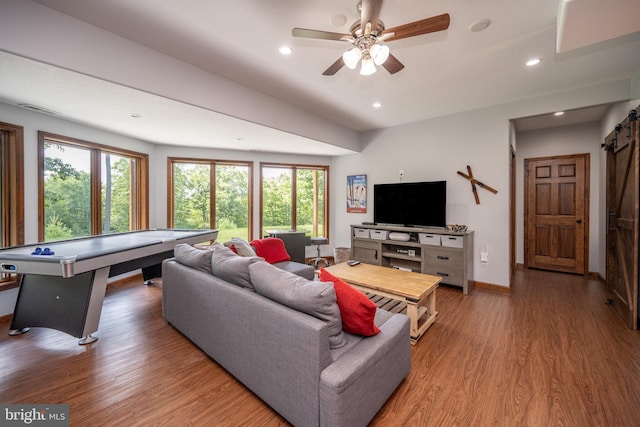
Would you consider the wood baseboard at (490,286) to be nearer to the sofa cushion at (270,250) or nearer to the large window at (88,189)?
the sofa cushion at (270,250)

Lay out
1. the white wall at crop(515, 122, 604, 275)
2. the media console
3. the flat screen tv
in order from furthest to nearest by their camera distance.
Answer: the white wall at crop(515, 122, 604, 275)
the flat screen tv
the media console

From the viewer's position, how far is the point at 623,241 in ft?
9.39

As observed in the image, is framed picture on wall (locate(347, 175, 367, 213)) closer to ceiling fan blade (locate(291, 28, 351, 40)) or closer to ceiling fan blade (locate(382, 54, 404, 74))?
ceiling fan blade (locate(382, 54, 404, 74))

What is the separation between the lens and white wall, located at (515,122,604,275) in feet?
14.1

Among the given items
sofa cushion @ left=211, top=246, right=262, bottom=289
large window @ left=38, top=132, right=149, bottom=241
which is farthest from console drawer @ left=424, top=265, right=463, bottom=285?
large window @ left=38, top=132, right=149, bottom=241

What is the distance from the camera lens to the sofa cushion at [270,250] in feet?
11.0

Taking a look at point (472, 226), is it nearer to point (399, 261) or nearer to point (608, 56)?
point (399, 261)

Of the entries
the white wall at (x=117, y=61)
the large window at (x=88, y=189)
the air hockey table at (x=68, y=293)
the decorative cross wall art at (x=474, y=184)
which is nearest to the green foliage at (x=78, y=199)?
the large window at (x=88, y=189)

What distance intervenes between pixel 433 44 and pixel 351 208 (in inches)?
141

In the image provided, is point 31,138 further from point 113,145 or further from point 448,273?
point 448,273

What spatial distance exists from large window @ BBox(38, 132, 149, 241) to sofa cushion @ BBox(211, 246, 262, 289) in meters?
2.71

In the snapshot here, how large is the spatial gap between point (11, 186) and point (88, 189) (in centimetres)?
88

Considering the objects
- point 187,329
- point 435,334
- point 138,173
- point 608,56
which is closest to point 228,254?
point 187,329

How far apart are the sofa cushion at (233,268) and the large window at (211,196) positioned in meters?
3.16
